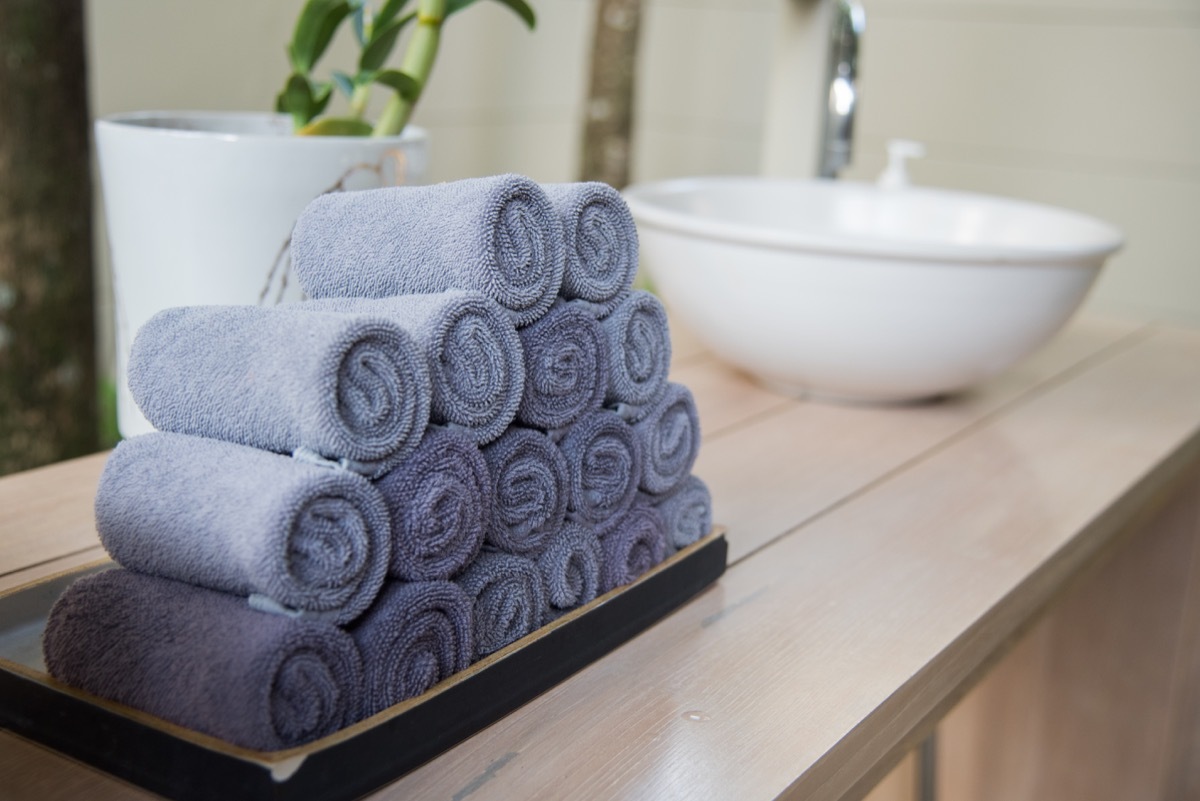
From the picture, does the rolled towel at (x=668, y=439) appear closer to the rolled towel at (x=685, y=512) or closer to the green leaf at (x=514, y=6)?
the rolled towel at (x=685, y=512)

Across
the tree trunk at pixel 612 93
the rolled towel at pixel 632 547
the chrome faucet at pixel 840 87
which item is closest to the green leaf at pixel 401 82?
the rolled towel at pixel 632 547

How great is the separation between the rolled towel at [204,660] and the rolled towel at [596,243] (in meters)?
0.17

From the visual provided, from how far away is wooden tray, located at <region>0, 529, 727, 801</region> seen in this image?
13.5 inches

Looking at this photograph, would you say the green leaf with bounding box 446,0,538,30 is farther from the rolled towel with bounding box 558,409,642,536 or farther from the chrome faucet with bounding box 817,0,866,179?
the chrome faucet with bounding box 817,0,866,179

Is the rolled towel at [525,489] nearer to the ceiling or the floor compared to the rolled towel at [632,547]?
nearer to the ceiling

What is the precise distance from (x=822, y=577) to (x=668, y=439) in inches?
5.3

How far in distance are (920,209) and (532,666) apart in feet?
2.63

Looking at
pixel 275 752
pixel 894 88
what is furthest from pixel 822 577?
pixel 894 88

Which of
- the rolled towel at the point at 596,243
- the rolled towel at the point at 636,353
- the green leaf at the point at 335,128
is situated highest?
the green leaf at the point at 335,128

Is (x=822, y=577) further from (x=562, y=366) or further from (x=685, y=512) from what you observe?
(x=562, y=366)

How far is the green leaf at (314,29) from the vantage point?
0.61 meters

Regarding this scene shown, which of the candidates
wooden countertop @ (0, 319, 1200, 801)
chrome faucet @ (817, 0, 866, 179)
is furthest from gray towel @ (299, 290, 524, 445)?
chrome faucet @ (817, 0, 866, 179)

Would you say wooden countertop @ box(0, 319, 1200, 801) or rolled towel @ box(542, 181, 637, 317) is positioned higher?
rolled towel @ box(542, 181, 637, 317)

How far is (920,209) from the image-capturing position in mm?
1107
